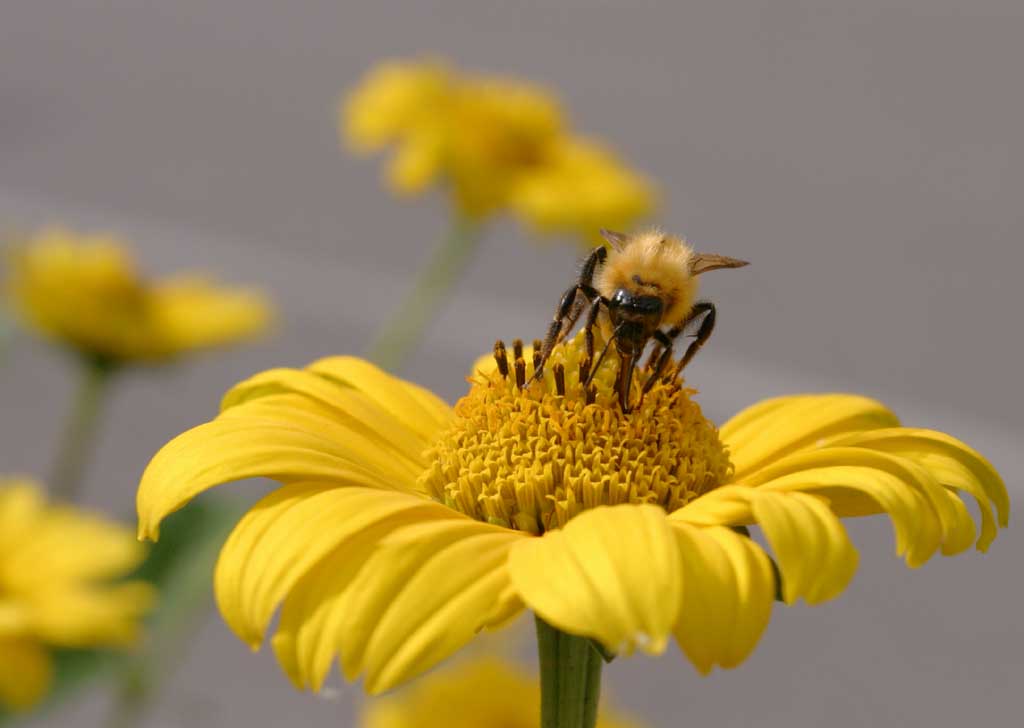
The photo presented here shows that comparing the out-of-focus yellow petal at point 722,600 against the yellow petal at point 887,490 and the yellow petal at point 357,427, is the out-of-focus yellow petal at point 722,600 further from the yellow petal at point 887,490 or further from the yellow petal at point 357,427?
the yellow petal at point 357,427

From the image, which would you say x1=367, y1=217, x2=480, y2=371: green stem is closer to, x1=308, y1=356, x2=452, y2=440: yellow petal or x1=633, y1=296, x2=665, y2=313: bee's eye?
x1=308, y1=356, x2=452, y2=440: yellow petal

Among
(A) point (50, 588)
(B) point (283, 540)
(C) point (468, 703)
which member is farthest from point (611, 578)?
(C) point (468, 703)

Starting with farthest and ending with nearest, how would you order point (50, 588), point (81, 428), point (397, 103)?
point (397, 103)
point (81, 428)
point (50, 588)

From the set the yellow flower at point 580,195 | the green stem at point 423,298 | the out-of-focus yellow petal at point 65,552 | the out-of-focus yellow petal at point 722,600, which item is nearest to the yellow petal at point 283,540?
the out-of-focus yellow petal at point 722,600

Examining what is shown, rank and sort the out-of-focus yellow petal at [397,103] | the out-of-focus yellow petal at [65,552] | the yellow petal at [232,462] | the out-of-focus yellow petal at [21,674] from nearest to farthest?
1. the yellow petal at [232,462]
2. the out-of-focus yellow petal at [21,674]
3. the out-of-focus yellow petal at [65,552]
4. the out-of-focus yellow petal at [397,103]

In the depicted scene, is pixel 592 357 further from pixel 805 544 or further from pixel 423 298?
pixel 423 298

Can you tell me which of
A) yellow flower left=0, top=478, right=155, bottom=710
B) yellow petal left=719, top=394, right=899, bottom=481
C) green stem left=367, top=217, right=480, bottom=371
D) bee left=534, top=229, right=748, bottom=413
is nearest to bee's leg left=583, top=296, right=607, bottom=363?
bee left=534, top=229, right=748, bottom=413
